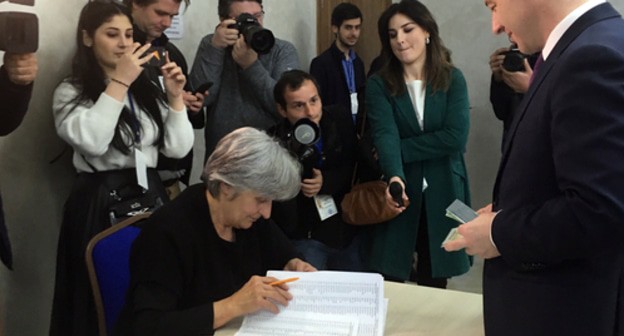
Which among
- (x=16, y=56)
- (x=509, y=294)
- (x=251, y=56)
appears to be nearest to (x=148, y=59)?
(x=16, y=56)

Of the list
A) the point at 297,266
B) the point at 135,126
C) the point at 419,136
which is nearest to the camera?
the point at 297,266

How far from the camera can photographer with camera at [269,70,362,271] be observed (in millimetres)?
2354

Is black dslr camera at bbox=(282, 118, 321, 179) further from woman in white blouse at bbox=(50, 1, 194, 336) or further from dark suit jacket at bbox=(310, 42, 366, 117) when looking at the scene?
dark suit jacket at bbox=(310, 42, 366, 117)

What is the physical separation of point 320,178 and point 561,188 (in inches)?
55.2

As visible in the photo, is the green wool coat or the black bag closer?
the black bag

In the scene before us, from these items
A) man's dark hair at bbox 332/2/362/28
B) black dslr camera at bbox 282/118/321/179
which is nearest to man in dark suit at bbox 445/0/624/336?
black dslr camera at bbox 282/118/321/179

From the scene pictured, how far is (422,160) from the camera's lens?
2467 mm

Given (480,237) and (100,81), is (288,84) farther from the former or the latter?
(480,237)

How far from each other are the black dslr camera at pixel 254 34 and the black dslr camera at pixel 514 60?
39.7 inches

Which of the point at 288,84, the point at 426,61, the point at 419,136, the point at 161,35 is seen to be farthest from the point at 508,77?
the point at 161,35

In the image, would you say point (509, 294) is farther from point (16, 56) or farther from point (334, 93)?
point (334, 93)

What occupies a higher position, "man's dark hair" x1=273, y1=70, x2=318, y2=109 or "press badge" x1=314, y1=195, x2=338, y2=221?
"man's dark hair" x1=273, y1=70, x2=318, y2=109

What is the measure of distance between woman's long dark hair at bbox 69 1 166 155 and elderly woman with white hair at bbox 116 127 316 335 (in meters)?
0.58

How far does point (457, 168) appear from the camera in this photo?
2506 mm
